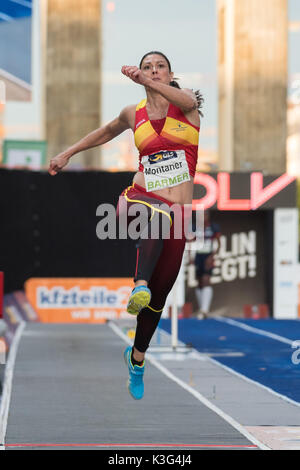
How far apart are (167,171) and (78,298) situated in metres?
14.4

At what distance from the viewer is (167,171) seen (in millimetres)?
6176

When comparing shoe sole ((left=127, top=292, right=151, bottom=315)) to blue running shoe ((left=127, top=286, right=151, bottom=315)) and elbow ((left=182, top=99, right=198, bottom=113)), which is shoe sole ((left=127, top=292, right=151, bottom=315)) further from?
elbow ((left=182, top=99, right=198, bottom=113))

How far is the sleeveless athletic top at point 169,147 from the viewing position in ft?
20.3

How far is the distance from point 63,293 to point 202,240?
293 centimetres

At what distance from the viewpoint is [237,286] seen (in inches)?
874

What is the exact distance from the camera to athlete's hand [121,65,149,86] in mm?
5652

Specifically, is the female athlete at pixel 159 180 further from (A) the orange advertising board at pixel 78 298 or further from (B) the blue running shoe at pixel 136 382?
(A) the orange advertising board at pixel 78 298

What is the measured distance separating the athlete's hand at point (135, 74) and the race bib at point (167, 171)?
615 mm

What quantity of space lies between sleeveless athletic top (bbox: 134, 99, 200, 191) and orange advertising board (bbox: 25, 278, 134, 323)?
14.1 m

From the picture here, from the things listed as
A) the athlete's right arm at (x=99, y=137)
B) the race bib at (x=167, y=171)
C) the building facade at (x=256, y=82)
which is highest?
the building facade at (x=256, y=82)

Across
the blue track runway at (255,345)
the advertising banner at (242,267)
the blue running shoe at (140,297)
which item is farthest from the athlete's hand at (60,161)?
the advertising banner at (242,267)

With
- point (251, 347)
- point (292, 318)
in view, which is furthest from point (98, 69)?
point (251, 347)

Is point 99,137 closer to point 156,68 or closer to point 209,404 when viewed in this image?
point 156,68

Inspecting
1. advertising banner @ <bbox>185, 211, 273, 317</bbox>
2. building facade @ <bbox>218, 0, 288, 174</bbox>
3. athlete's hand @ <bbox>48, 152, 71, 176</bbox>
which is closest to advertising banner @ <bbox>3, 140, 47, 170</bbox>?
advertising banner @ <bbox>185, 211, 273, 317</bbox>
